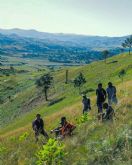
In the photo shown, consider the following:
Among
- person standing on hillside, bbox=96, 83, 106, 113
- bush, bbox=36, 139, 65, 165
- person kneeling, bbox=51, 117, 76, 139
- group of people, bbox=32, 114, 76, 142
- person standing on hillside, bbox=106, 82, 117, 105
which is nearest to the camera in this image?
bush, bbox=36, 139, 65, 165

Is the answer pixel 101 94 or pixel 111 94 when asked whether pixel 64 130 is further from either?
pixel 111 94

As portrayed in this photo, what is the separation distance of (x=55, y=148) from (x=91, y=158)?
1424 millimetres

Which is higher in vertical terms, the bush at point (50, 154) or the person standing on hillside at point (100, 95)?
the bush at point (50, 154)

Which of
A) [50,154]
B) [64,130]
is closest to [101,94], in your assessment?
[64,130]

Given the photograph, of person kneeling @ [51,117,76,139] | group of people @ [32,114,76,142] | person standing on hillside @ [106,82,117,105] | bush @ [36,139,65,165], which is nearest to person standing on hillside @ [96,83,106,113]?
person standing on hillside @ [106,82,117,105]

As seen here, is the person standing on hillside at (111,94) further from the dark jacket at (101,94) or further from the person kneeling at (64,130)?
the person kneeling at (64,130)

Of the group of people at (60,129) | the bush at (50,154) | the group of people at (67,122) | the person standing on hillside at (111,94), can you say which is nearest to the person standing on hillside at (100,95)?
the group of people at (67,122)

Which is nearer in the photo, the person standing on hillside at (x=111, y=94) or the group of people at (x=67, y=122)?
the group of people at (x=67, y=122)

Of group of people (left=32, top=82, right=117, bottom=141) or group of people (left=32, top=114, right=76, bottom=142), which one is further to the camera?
group of people (left=32, top=114, right=76, bottom=142)

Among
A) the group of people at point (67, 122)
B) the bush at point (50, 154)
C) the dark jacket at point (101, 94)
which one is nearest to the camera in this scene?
the bush at point (50, 154)

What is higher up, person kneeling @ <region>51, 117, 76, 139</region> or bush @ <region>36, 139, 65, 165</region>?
bush @ <region>36, 139, 65, 165</region>

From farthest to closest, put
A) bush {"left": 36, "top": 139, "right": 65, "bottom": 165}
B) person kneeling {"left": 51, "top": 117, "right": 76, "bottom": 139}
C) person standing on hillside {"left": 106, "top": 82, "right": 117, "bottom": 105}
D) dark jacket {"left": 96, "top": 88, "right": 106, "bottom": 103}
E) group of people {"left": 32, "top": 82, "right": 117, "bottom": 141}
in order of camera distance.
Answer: person standing on hillside {"left": 106, "top": 82, "right": 117, "bottom": 105} < dark jacket {"left": 96, "top": 88, "right": 106, "bottom": 103} < group of people {"left": 32, "top": 82, "right": 117, "bottom": 141} < person kneeling {"left": 51, "top": 117, "right": 76, "bottom": 139} < bush {"left": 36, "top": 139, "right": 65, "bottom": 165}

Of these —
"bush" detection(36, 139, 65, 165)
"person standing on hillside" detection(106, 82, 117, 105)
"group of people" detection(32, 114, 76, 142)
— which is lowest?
"group of people" detection(32, 114, 76, 142)

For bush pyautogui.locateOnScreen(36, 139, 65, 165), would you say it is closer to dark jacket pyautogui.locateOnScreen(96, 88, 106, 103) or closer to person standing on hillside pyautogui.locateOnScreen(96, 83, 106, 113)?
person standing on hillside pyautogui.locateOnScreen(96, 83, 106, 113)
